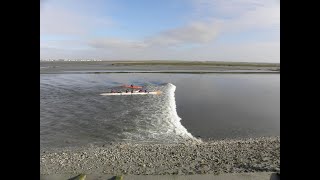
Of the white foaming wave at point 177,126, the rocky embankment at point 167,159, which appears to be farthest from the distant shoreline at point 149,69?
the rocky embankment at point 167,159

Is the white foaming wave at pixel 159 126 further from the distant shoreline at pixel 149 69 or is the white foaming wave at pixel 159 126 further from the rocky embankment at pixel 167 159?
the distant shoreline at pixel 149 69

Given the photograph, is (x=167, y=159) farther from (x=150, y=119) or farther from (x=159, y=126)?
(x=150, y=119)

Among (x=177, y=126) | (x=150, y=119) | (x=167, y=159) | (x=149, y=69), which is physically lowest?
(x=167, y=159)

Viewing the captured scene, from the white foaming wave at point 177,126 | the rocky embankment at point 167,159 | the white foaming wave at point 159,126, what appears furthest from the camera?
the white foaming wave at point 177,126

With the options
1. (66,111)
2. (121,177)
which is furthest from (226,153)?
(66,111)

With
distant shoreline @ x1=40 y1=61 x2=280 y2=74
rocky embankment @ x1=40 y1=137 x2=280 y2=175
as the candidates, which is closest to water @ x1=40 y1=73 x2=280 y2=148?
rocky embankment @ x1=40 y1=137 x2=280 y2=175

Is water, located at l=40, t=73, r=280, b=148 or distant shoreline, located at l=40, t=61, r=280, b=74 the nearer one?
water, located at l=40, t=73, r=280, b=148

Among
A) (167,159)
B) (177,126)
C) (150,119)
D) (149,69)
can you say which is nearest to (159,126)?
(177,126)

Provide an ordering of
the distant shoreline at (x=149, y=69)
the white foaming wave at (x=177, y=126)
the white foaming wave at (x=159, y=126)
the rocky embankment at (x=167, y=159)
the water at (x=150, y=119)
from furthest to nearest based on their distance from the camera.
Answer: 1. the distant shoreline at (x=149, y=69)
2. the white foaming wave at (x=177, y=126)
3. the water at (x=150, y=119)
4. the white foaming wave at (x=159, y=126)
5. the rocky embankment at (x=167, y=159)

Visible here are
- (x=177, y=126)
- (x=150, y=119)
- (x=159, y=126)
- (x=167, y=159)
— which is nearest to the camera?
(x=167, y=159)

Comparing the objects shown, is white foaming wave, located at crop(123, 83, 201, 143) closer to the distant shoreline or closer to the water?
the water

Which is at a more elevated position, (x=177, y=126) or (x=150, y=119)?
(x=150, y=119)

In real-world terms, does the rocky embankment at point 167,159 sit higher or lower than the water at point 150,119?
lower
